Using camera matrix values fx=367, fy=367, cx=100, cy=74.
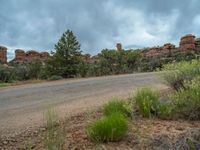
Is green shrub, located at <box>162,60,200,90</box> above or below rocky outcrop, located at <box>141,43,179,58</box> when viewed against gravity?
below

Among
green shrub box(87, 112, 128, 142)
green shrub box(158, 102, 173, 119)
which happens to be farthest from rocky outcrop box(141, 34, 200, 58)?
green shrub box(87, 112, 128, 142)

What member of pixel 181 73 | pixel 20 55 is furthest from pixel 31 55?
pixel 181 73

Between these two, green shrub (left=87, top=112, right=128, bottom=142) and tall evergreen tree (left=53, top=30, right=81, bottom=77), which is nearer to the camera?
green shrub (left=87, top=112, right=128, bottom=142)

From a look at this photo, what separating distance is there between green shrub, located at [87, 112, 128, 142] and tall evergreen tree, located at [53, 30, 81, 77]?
1973 centimetres

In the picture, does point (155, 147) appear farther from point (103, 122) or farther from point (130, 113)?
point (130, 113)

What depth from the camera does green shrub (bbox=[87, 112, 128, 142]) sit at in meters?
5.41

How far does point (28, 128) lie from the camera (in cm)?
689

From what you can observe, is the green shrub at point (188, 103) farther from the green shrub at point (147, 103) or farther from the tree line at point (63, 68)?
the tree line at point (63, 68)

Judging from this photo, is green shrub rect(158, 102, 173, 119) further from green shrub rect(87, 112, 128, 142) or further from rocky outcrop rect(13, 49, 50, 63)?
rocky outcrop rect(13, 49, 50, 63)

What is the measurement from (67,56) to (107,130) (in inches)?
806

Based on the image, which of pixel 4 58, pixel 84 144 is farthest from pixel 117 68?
pixel 84 144

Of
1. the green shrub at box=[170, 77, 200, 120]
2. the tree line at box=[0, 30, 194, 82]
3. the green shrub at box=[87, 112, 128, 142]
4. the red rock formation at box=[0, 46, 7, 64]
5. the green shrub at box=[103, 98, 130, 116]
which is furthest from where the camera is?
the red rock formation at box=[0, 46, 7, 64]

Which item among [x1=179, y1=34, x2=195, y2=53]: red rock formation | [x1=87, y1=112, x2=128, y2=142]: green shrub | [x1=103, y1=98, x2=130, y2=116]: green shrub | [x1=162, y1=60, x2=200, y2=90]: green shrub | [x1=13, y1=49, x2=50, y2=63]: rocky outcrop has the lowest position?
[x1=87, y1=112, x2=128, y2=142]: green shrub

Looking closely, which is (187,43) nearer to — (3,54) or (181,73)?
(3,54)
